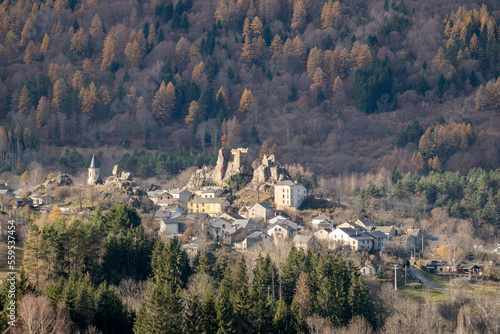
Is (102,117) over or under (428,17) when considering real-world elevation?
under

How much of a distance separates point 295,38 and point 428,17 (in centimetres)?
3400

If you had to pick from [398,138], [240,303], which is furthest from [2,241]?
[398,138]

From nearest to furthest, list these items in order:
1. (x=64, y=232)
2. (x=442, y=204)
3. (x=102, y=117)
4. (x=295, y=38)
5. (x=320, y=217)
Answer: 1. (x=64, y=232)
2. (x=320, y=217)
3. (x=442, y=204)
4. (x=102, y=117)
5. (x=295, y=38)

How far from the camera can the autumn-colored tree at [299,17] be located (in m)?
192

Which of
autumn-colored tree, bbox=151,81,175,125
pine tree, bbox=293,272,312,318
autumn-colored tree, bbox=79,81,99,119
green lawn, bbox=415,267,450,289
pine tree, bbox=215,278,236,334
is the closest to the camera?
pine tree, bbox=215,278,236,334

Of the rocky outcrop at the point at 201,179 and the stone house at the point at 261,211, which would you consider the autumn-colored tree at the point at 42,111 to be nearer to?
the rocky outcrop at the point at 201,179

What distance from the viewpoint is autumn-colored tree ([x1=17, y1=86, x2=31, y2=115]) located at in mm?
153075

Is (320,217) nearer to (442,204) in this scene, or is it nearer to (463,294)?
(463,294)

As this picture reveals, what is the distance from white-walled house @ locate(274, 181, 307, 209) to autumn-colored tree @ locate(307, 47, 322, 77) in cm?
9323

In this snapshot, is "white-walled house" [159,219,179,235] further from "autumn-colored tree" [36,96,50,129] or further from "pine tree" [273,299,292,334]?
"autumn-colored tree" [36,96,50,129]

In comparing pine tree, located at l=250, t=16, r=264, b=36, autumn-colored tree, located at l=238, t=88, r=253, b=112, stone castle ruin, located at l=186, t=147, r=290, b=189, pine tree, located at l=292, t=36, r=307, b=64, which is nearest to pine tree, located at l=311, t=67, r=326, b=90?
pine tree, located at l=292, t=36, r=307, b=64

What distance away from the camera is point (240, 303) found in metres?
42.4

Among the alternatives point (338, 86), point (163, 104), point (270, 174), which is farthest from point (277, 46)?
point (270, 174)

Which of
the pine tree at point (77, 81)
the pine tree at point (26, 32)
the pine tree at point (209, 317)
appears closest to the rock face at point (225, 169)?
the pine tree at point (209, 317)
